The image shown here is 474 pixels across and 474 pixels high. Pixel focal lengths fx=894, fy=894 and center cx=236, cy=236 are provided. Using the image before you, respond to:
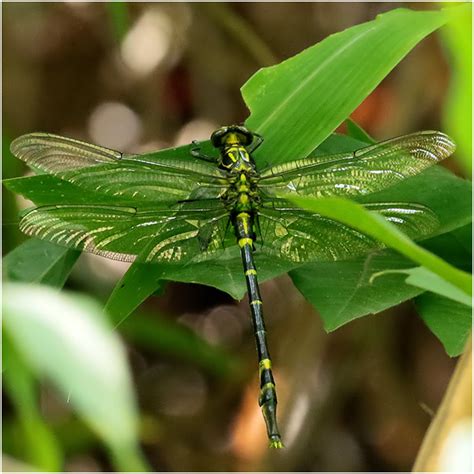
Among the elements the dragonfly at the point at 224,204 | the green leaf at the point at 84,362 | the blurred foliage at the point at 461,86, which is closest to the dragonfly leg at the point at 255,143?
the dragonfly at the point at 224,204

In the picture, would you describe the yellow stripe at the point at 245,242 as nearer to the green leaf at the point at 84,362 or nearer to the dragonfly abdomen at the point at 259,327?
the dragonfly abdomen at the point at 259,327

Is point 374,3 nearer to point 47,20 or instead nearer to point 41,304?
point 47,20

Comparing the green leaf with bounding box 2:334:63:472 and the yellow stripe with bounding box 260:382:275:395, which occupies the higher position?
the yellow stripe with bounding box 260:382:275:395

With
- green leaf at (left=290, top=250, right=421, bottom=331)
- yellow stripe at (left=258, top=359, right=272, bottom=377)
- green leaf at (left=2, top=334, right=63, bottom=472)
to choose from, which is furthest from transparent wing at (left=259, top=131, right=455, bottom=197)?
green leaf at (left=2, top=334, right=63, bottom=472)

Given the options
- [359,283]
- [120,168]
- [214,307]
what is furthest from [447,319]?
[214,307]

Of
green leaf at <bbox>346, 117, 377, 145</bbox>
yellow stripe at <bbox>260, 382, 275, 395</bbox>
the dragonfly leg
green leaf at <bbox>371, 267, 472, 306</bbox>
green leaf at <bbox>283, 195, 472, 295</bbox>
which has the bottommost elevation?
yellow stripe at <bbox>260, 382, 275, 395</bbox>

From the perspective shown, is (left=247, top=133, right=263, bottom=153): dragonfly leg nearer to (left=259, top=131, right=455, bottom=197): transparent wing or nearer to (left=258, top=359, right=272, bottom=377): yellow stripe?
(left=259, top=131, right=455, bottom=197): transparent wing
